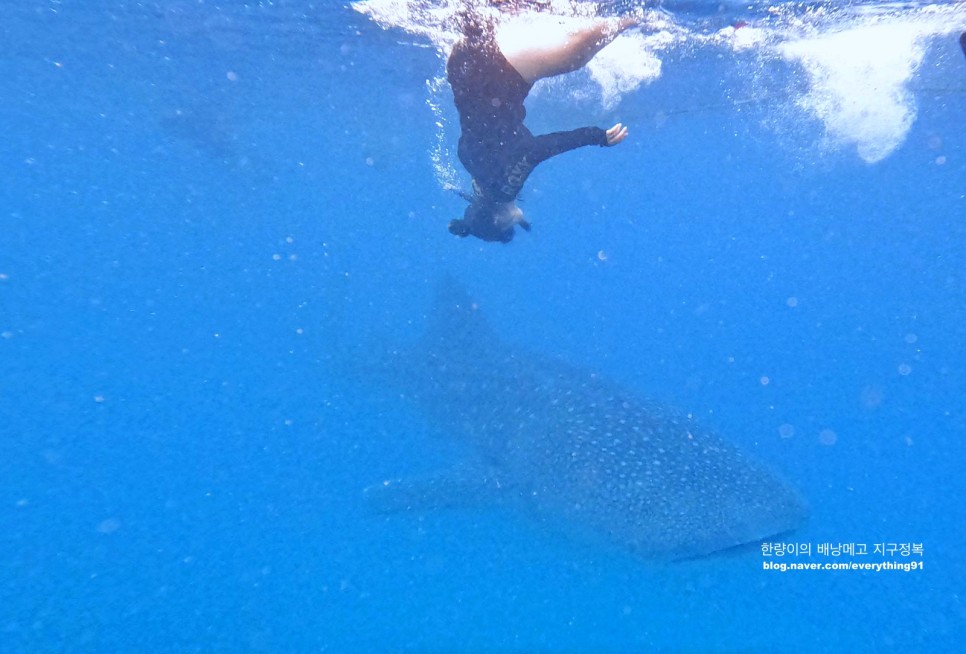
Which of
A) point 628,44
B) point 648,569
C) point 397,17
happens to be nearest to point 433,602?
point 648,569

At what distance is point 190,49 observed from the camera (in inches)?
Answer: 611

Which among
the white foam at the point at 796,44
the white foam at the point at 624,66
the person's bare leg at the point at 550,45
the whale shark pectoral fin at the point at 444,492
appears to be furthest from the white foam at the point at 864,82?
the whale shark pectoral fin at the point at 444,492

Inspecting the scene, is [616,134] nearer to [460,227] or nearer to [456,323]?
[460,227]

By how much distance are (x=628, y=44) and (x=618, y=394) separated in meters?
9.96

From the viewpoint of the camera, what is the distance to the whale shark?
5359 millimetres

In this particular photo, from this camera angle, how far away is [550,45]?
873cm

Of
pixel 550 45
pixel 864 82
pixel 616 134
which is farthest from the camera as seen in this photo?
pixel 864 82

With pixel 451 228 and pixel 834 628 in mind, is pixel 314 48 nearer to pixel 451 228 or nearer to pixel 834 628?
pixel 451 228

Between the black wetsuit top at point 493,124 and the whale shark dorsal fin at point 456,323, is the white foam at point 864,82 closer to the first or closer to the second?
the black wetsuit top at point 493,124

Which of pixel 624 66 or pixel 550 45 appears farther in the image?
pixel 624 66

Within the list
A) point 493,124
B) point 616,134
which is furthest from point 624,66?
point 616,134

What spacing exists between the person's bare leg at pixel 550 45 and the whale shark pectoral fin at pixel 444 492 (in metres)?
5.40

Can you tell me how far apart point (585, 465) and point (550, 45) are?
6480mm

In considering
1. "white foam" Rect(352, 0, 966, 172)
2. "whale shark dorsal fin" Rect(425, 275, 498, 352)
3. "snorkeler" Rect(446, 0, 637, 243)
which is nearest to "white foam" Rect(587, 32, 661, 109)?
"white foam" Rect(352, 0, 966, 172)
